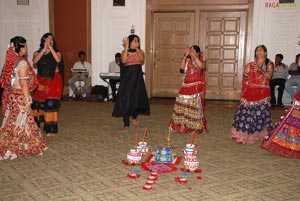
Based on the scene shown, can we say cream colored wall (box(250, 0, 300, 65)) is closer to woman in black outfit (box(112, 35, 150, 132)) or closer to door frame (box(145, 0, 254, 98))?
door frame (box(145, 0, 254, 98))

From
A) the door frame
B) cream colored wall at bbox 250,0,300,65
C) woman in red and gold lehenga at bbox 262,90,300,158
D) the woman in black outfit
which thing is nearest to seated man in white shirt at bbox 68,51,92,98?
the door frame

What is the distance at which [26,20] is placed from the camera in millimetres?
10117

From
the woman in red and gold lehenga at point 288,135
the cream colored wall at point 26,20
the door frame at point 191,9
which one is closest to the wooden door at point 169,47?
the door frame at point 191,9

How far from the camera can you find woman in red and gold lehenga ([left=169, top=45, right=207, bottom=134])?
206 inches

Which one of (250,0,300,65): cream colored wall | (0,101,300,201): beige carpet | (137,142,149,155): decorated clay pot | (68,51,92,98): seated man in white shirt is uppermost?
(250,0,300,65): cream colored wall

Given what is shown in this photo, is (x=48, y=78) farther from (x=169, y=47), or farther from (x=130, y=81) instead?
(x=169, y=47)

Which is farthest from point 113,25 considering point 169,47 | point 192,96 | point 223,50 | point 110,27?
point 192,96

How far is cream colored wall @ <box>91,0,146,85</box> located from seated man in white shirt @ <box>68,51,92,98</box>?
Result: 45cm

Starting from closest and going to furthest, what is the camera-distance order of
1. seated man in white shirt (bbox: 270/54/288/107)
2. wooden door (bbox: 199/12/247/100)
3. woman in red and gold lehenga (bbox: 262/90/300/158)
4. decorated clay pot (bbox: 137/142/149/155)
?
1. decorated clay pot (bbox: 137/142/149/155)
2. woman in red and gold lehenga (bbox: 262/90/300/158)
3. seated man in white shirt (bbox: 270/54/288/107)
4. wooden door (bbox: 199/12/247/100)

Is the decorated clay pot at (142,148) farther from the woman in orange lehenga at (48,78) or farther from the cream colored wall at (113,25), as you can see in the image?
the cream colored wall at (113,25)

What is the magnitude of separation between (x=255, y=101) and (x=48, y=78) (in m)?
2.91

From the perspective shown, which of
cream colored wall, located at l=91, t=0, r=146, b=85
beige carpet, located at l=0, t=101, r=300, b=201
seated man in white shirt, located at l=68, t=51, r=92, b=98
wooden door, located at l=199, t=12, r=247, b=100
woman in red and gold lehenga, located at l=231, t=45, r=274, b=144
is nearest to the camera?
beige carpet, located at l=0, t=101, r=300, b=201

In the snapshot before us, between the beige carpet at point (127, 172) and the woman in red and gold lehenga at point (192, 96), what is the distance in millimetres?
198

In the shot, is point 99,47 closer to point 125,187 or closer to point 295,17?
point 295,17
